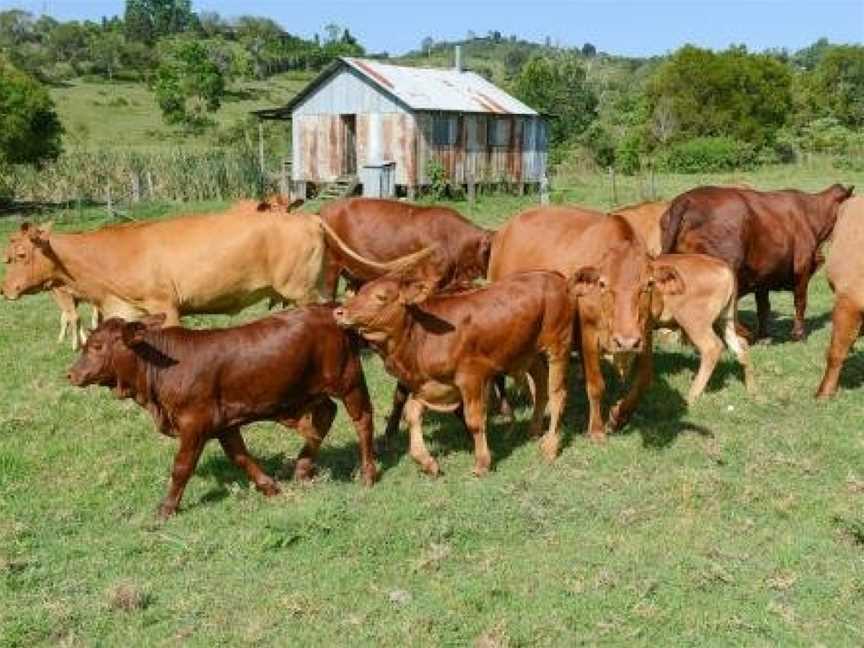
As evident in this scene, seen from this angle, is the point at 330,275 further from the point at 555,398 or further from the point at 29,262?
the point at 555,398

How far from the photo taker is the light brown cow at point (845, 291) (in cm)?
984

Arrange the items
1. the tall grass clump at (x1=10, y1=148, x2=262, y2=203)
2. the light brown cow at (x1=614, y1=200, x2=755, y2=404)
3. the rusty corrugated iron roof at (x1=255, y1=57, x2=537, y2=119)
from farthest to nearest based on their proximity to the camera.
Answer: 1. the rusty corrugated iron roof at (x1=255, y1=57, x2=537, y2=119)
2. the tall grass clump at (x1=10, y1=148, x2=262, y2=203)
3. the light brown cow at (x1=614, y1=200, x2=755, y2=404)

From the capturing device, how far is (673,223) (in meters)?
12.2

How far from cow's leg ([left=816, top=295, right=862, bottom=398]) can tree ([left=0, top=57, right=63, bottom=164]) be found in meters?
23.3

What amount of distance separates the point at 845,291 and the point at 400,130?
2447 centimetres

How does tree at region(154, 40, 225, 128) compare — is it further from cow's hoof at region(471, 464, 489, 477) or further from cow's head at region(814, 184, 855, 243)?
cow's hoof at region(471, 464, 489, 477)

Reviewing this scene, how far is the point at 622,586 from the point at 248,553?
7.44 ft

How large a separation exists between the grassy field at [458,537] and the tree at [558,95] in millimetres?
51096

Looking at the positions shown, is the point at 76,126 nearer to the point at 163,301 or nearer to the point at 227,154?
the point at 227,154

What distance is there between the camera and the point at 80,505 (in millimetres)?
7488

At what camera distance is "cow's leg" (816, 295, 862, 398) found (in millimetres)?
9891

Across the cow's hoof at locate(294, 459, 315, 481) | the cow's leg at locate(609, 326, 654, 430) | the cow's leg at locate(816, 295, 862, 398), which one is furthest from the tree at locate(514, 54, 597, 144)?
the cow's hoof at locate(294, 459, 315, 481)

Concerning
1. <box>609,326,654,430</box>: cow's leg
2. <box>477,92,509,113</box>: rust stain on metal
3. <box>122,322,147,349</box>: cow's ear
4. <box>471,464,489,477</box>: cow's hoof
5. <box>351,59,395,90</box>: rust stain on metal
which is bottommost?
<box>471,464,489,477</box>: cow's hoof

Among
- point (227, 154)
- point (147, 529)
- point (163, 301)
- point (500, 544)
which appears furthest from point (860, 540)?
point (227, 154)
